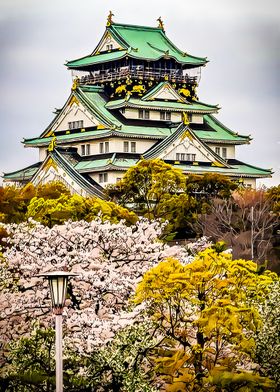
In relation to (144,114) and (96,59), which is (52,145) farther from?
(96,59)

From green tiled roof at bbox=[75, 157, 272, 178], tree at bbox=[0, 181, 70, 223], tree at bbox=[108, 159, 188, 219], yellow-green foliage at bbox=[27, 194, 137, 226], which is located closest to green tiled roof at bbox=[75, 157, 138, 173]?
green tiled roof at bbox=[75, 157, 272, 178]

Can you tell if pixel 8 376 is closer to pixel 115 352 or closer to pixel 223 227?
pixel 115 352

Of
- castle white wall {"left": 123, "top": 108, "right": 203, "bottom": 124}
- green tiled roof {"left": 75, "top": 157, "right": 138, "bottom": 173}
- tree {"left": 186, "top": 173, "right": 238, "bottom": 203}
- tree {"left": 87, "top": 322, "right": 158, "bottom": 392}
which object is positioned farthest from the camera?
castle white wall {"left": 123, "top": 108, "right": 203, "bottom": 124}

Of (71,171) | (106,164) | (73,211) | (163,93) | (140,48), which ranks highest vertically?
(140,48)

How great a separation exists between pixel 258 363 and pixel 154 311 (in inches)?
105

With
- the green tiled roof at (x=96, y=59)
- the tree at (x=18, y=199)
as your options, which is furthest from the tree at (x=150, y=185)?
the green tiled roof at (x=96, y=59)

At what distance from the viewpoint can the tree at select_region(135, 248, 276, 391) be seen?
3158 cm

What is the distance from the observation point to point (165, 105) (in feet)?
313

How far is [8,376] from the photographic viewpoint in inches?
1310

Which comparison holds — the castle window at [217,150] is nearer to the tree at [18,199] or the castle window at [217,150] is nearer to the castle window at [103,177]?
the castle window at [103,177]

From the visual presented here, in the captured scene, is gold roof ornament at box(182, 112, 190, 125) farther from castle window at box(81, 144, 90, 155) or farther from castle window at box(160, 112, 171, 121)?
castle window at box(81, 144, 90, 155)

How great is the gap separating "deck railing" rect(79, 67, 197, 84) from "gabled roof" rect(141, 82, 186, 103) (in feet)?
1.97

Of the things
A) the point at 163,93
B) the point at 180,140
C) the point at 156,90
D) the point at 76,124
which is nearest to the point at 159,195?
the point at 180,140

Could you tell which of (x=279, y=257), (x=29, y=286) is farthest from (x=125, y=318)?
(x=279, y=257)
